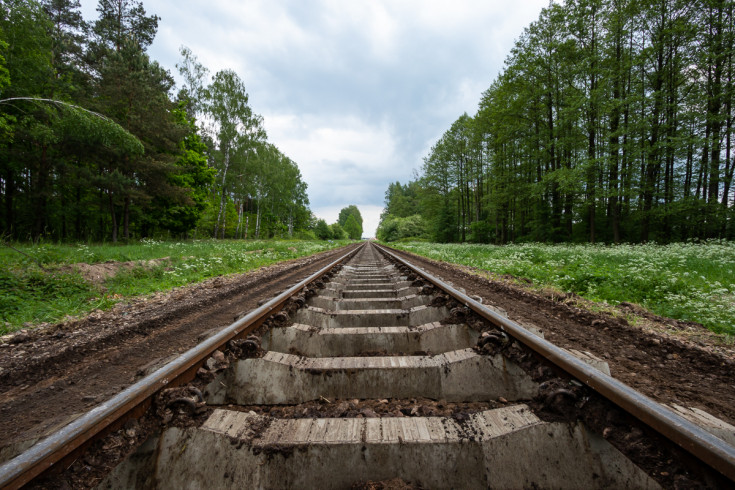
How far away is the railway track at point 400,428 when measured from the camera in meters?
1.00

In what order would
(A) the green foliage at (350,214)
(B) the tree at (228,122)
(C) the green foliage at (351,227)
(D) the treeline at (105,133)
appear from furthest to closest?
(A) the green foliage at (350,214) < (C) the green foliage at (351,227) < (B) the tree at (228,122) < (D) the treeline at (105,133)

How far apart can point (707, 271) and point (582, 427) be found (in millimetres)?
8027

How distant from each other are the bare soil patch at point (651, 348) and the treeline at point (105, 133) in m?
10.8

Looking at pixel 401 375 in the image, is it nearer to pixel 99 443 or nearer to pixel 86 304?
pixel 99 443

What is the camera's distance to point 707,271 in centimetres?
598

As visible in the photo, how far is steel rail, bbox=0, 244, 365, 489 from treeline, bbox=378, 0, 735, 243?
18.4m

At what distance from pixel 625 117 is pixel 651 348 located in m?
20.3

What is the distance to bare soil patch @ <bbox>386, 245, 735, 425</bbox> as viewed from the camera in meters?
1.77

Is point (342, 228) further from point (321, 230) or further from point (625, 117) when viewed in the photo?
point (625, 117)

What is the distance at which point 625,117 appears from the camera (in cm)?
1612

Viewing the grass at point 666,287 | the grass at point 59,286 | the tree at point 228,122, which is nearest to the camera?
the grass at point 666,287

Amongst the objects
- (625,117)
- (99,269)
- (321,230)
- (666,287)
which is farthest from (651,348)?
(321,230)

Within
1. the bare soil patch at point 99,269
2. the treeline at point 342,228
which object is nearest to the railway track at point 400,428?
the bare soil patch at point 99,269

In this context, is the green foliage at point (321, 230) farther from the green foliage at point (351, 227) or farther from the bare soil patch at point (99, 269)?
the bare soil patch at point (99, 269)
